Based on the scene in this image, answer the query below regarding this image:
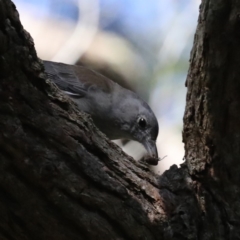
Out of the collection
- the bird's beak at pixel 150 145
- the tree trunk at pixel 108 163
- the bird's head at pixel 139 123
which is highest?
the bird's head at pixel 139 123

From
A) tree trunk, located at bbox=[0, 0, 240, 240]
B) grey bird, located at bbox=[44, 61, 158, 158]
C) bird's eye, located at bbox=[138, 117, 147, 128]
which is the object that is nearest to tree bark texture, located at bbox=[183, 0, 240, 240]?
tree trunk, located at bbox=[0, 0, 240, 240]

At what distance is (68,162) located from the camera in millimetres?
1962

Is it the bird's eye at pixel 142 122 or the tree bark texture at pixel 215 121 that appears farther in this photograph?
the bird's eye at pixel 142 122

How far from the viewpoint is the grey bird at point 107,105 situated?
396cm

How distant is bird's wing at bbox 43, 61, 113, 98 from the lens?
3949 mm

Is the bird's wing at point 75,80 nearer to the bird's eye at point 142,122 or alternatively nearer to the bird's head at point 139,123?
the bird's head at point 139,123

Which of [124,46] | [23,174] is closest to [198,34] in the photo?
[23,174]

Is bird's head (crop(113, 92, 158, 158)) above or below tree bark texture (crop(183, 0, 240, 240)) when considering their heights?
above

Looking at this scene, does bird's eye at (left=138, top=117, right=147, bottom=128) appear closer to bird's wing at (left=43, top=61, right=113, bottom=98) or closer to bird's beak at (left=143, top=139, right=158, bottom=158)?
bird's beak at (left=143, top=139, right=158, bottom=158)

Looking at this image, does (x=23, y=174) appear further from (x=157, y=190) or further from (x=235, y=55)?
(x=235, y=55)

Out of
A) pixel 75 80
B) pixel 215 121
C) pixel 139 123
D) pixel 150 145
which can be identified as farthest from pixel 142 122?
pixel 215 121

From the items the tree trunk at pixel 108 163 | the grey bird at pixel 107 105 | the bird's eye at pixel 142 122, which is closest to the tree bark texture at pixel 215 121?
the tree trunk at pixel 108 163

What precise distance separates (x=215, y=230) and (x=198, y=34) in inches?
27.7

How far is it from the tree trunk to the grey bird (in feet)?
5.68
